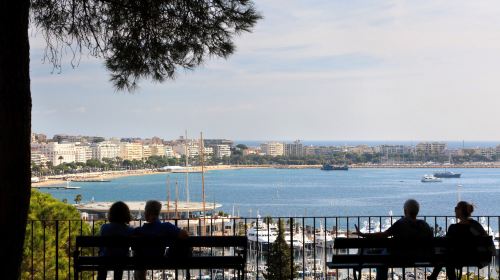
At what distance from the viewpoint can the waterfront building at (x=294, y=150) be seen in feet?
612

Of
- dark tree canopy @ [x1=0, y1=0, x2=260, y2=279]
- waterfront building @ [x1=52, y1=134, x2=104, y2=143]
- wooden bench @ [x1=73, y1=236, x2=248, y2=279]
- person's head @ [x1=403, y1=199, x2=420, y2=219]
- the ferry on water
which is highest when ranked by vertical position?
waterfront building @ [x1=52, y1=134, x2=104, y2=143]

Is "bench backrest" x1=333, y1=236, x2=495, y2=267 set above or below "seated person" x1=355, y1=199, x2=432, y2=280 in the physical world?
below

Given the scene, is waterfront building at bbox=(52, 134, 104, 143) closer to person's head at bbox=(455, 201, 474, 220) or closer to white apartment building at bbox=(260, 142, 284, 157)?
white apartment building at bbox=(260, 142, 284, 157)

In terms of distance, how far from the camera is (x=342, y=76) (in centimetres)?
15150

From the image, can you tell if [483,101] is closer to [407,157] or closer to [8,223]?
[407,157]

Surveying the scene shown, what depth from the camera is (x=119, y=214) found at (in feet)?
19.9

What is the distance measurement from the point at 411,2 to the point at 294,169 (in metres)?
61.3

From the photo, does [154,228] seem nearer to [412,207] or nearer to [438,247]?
[412,207]

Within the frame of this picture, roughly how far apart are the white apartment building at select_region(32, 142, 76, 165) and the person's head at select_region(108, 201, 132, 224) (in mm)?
148359

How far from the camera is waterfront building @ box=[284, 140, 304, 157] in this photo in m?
187

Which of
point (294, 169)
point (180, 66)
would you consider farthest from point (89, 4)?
point (294, 169)

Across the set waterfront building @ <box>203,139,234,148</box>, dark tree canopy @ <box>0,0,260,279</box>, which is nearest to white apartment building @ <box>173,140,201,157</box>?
waterfront building @ <box>203,139,234,148</box>

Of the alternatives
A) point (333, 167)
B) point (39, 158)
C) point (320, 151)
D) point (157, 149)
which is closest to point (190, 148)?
point (157, 149)

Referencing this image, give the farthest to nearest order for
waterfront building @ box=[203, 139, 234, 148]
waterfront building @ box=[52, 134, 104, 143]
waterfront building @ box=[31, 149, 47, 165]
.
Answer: waterfront building @ box=[203, 139, 234, 148], waterfront building @ box=[52, 134, 104, 143], waterfront building @ box=[31, 149, 47, 165]
